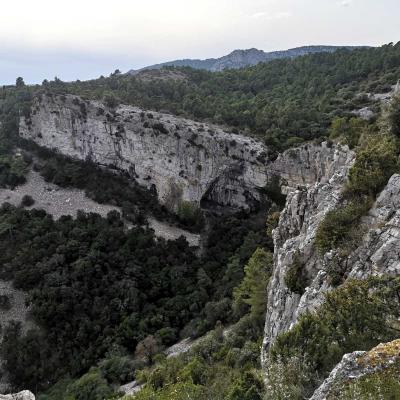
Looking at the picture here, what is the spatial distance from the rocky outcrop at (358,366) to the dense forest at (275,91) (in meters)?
39.3

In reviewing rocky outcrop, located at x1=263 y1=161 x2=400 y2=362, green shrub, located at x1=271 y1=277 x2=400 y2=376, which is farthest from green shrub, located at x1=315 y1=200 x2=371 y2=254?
green shrub, located at x1=271 y1=277 x2=400 y2=376

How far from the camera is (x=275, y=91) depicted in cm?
6631

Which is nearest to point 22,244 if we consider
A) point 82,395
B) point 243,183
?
point 82,395

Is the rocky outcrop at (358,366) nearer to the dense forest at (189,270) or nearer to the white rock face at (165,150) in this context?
the dense forest at (189,270)

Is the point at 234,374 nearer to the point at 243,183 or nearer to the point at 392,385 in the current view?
the point at 392,385

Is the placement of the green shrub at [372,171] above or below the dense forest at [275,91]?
below

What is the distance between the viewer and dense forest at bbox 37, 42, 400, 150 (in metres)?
48.8

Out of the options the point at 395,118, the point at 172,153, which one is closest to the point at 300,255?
the point at 395,118

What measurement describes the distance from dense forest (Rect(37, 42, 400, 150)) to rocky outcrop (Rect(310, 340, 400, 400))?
39.3 m

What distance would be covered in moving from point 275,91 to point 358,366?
62.9 metres

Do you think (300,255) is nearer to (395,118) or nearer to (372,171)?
(372,171)

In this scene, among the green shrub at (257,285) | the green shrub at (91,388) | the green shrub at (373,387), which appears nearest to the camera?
the green shrub at (373,387)

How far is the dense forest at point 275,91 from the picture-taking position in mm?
48812

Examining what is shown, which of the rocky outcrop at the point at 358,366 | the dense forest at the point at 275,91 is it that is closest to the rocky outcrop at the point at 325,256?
the rocky outcrop at the point at 358,366
